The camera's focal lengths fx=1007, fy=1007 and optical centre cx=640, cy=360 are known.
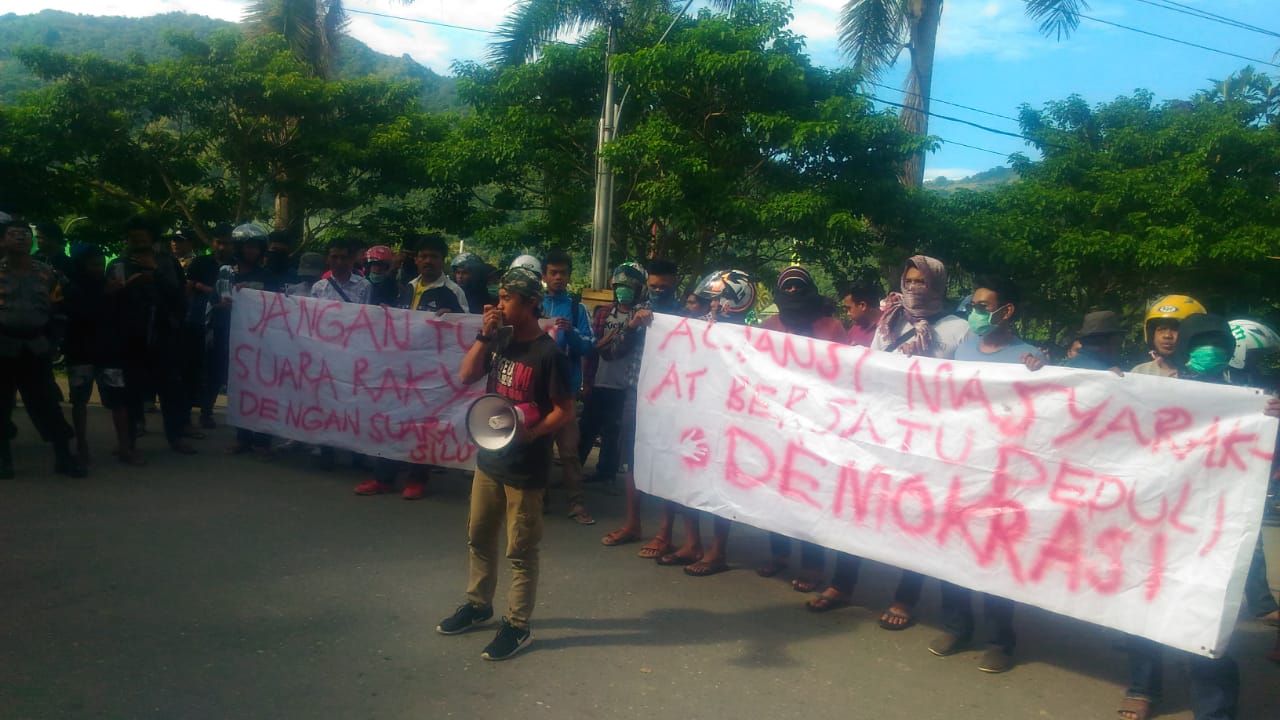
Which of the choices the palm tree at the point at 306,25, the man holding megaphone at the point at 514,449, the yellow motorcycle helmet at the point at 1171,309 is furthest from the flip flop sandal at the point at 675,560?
the palm tree at the point at 306,25

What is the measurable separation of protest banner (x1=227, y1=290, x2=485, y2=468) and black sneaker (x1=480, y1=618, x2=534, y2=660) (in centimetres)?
241

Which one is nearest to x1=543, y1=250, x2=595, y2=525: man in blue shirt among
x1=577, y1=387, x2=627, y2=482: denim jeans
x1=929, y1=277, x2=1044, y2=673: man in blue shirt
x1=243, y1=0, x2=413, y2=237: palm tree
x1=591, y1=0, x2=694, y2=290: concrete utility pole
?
x1=577, y1=387, x2=627, y2=482: denim jeans

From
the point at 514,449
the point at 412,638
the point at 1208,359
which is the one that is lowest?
the point at 412,638

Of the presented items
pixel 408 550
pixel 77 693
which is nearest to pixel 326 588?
pixel 408 550

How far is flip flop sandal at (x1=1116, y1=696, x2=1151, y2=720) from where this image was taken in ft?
13.0

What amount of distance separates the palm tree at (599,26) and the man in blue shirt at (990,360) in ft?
27.4

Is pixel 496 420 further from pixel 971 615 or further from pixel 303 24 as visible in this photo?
pixel 303 24

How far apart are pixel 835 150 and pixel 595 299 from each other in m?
7.19

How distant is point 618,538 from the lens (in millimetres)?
6004

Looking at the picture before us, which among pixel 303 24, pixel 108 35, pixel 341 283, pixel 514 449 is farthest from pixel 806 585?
pixel 108 35

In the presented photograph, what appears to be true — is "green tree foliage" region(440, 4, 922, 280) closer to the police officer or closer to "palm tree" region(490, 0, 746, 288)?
"palm tree" region(490, 0, 746, 288)

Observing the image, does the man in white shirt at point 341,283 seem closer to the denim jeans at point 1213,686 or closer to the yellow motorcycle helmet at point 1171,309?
the yellow motorcycle helmet at point 1171,309

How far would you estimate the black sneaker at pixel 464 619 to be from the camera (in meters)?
4.40

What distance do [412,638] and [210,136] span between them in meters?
13.1
